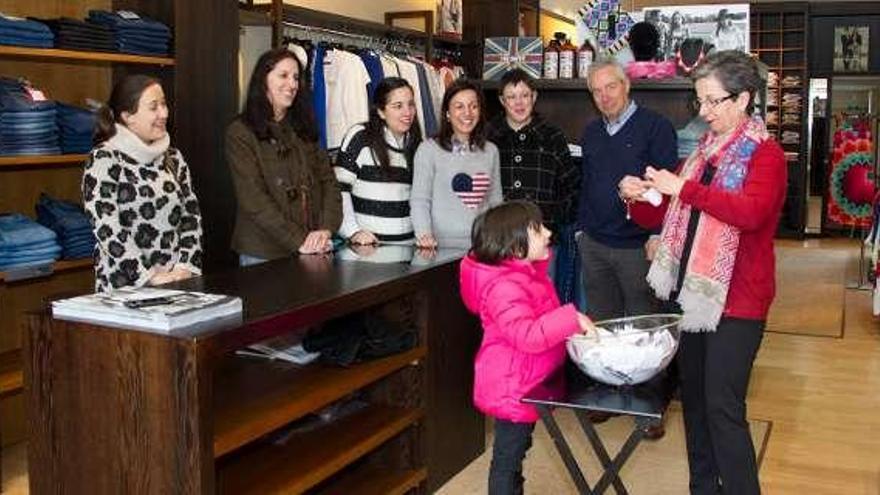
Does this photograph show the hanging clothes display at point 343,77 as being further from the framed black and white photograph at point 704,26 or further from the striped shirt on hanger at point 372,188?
the framed black and white photograph at point 704,26

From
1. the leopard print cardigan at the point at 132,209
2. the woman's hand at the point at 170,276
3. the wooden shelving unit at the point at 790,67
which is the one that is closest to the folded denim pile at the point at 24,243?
the leopard print cardigan at the point at 132,209

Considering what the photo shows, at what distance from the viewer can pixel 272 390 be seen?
276cm

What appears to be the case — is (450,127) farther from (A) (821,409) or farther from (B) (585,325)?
(A) (821,409)

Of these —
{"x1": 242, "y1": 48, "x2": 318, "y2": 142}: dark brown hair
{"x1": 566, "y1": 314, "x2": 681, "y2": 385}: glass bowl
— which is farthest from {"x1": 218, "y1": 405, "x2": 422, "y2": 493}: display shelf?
{"x1": 242, "y1": 48, "x2": 318, "y2": 142}: dark brown hair

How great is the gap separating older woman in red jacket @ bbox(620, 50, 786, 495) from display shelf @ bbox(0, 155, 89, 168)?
2.37 meters

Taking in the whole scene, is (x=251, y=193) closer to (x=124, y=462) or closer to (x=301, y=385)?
(x=301, y=385)

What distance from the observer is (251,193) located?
3.44 metres

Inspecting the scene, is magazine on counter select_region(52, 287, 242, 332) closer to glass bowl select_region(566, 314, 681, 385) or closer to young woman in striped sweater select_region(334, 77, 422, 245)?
glass bowl select_region(566, 314, 681, 385)

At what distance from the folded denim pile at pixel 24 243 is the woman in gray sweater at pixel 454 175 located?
149cm

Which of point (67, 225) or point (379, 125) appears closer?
point (379, 125)

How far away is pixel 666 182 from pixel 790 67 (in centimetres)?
1067

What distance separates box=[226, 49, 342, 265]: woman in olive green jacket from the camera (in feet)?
→ 11.3

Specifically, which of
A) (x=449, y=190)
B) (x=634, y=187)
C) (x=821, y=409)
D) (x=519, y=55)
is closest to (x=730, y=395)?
(x=634, y=187)

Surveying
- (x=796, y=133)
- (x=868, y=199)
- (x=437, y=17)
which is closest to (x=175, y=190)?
(x=437, y=17)
